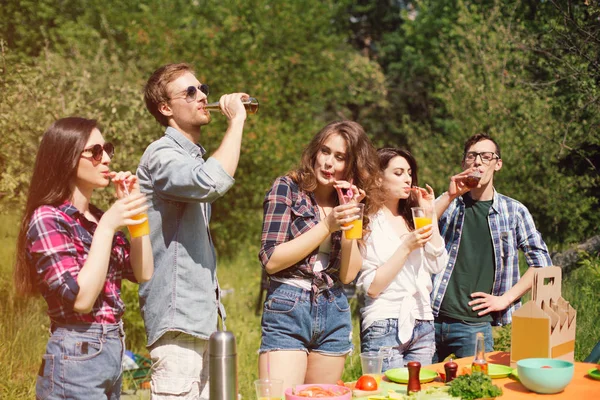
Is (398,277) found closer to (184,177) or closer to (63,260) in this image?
(184,177)

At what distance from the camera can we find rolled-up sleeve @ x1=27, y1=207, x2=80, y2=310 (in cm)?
240

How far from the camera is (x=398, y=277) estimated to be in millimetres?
3600

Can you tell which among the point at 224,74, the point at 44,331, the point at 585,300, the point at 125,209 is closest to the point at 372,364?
the point at 125,209

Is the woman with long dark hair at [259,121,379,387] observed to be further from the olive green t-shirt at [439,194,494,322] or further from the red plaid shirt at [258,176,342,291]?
the olive green t-shirt at [439,194,494,322]

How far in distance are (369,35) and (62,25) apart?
8385mm

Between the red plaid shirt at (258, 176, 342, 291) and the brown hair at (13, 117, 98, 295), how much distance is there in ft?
2.98

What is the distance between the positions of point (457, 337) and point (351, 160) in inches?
51.8

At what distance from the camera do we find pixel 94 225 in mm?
2660

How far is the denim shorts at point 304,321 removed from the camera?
3111 millimetres

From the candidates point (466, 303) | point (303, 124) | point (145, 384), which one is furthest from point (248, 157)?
point (466, 303)

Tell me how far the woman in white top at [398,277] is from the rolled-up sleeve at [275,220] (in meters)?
0.60

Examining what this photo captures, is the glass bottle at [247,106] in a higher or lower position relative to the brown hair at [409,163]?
higher

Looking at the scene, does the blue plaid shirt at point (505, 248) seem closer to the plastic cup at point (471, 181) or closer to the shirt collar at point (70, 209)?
the plastic cup at point (471, 181)

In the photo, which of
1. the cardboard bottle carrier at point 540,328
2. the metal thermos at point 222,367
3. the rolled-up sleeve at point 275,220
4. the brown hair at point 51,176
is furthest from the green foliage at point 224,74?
the metal thermos at point 222,367
